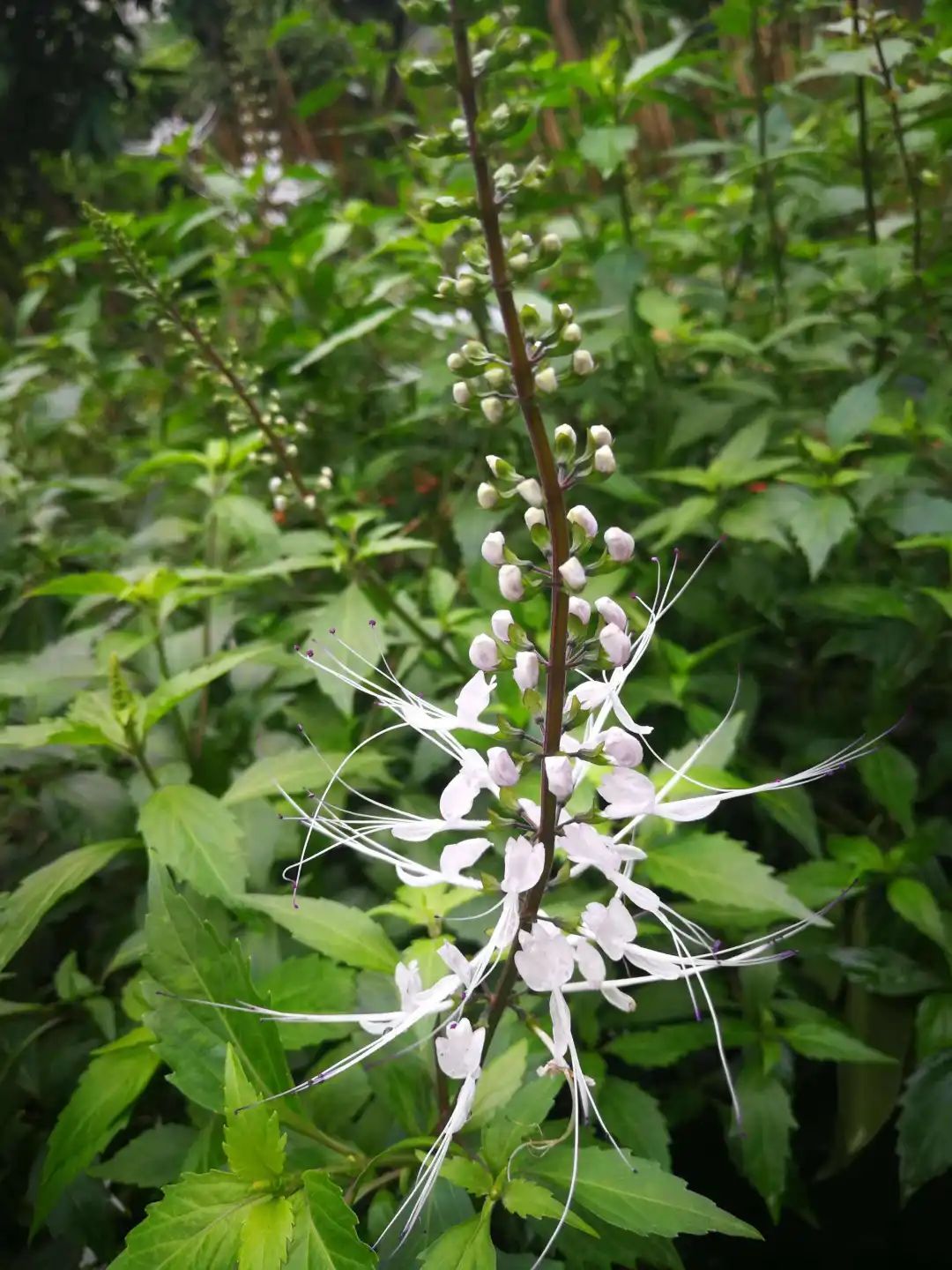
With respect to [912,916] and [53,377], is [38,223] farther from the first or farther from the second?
[912,916]

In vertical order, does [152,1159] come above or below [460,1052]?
below

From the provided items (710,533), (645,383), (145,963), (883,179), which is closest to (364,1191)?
(145,963)

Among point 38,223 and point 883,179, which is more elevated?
point 38,223

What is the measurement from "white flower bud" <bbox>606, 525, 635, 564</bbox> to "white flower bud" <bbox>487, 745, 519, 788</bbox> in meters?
0.20

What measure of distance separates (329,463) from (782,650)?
3.85ft

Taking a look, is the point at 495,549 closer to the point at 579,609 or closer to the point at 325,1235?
the point at 579,609

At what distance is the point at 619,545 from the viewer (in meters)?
0.72

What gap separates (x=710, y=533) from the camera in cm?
151

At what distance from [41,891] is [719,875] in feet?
2.78

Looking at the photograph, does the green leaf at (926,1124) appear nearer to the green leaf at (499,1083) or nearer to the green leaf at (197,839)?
the green leaf at (499,1083)

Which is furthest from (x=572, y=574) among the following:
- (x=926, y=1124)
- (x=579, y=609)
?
(x=926, y=1124)

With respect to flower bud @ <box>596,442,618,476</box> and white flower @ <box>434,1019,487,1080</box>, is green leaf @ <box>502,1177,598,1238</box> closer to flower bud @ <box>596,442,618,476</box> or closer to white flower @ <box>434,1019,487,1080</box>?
white flower @ <box>434,1019,487,1080</box>

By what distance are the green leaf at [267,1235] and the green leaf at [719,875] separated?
1.71 feet

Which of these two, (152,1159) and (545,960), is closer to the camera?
(545,960)
